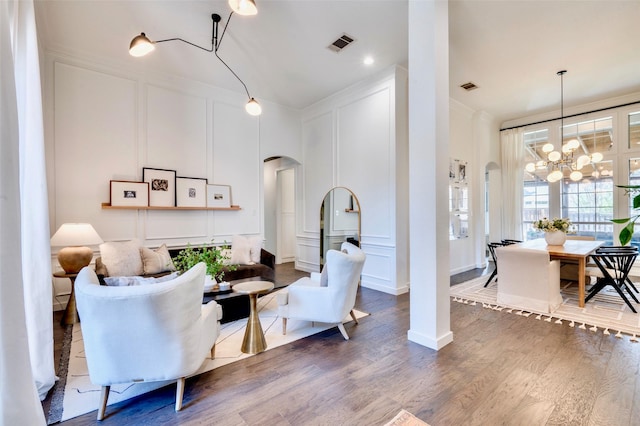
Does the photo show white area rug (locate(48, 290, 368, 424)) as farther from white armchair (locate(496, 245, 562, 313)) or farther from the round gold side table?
white armchair (locate(496, 245, 562, 313))

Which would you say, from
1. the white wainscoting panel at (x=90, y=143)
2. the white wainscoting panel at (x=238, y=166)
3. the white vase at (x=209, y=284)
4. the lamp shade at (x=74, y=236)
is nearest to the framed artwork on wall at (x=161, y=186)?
the white wainscoting panel at (x=90, y=143)

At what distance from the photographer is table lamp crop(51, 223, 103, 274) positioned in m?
3.30

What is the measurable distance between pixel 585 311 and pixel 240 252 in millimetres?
4807

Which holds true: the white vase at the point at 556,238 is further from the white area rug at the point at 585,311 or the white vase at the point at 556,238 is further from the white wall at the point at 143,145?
the white wall at the point at 143,145

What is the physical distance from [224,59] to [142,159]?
6.53 feet

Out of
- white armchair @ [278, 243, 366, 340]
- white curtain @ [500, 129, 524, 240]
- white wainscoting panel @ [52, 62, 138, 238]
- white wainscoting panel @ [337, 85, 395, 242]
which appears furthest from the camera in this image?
white curtain @ [500, 129, 524, 240]

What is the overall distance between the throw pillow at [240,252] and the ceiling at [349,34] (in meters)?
2.79

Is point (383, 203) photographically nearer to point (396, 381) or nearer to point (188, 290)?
point (396, 381)

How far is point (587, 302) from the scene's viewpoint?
13.1 ft

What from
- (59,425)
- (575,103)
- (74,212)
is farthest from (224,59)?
(575,103)

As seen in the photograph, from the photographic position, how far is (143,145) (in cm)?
452

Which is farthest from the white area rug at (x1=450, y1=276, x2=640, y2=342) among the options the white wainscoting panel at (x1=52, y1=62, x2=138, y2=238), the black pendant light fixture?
the white wainscoting panel at (x1=52, y1=62, x2=138, y2=238)

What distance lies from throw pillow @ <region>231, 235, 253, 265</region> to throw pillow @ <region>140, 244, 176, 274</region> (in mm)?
918

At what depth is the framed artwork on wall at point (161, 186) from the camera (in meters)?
4.54
